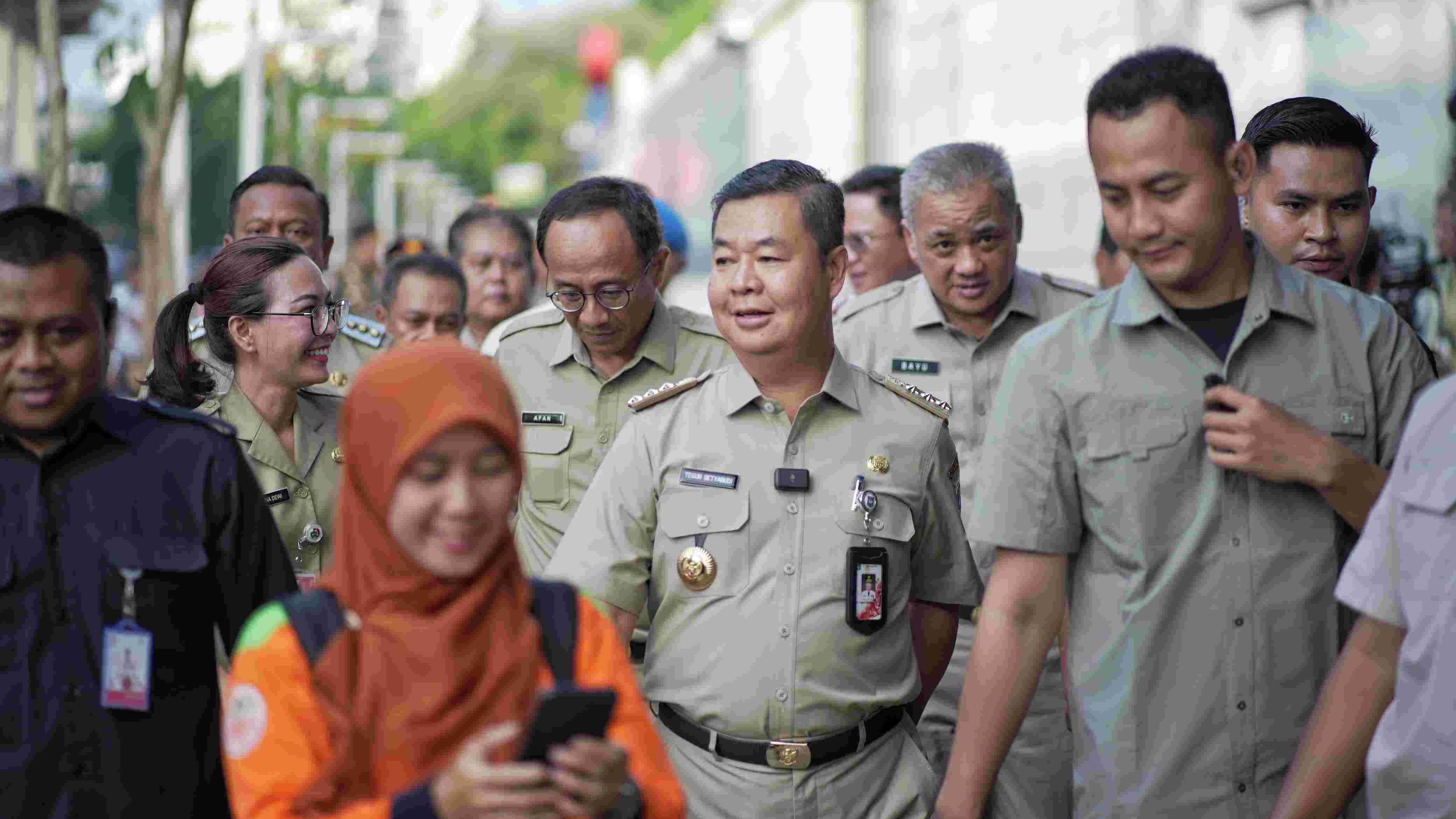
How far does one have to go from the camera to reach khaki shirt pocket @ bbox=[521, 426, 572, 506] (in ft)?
16.8

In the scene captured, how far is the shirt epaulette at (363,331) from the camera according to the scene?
6.45 meters

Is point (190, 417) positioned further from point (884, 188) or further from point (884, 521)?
point (884, 188)

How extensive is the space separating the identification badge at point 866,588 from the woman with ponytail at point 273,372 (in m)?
1.71

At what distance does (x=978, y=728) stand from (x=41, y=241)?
206 cm

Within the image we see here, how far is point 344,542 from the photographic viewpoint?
262cm

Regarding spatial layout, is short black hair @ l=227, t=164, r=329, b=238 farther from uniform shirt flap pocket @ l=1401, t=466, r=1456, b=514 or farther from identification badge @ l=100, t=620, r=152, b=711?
uniform shirt flap pocket @ l=1401, t=466, r=1456, b=514

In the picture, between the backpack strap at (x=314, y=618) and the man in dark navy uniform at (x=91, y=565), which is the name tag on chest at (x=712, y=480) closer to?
the man in dark navy uniform at (x=91, y=565)

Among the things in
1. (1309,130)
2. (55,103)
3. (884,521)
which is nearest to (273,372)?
(884,521)

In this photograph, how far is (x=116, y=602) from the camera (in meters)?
3.17

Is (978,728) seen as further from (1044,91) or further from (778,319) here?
(1044,91)

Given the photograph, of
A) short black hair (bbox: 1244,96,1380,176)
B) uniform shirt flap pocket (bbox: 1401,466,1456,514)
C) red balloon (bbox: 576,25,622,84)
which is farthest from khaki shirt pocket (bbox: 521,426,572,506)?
red balloon (bbox: 576,25,622,84)

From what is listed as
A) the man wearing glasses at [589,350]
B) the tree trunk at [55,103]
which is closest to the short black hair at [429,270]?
the man wearing glasses at [589,350]

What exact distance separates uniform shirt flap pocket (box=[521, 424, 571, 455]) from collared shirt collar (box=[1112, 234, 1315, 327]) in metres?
2.17

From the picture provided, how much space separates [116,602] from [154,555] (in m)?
0.11
